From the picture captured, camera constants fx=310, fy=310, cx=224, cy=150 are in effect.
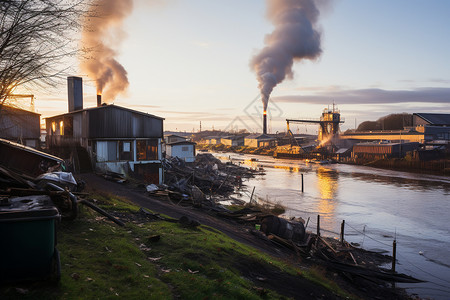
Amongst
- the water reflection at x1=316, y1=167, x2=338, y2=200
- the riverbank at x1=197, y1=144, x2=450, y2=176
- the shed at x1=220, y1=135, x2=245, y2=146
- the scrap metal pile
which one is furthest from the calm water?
the shed at x1=220, y1=135, x2=245, y2=146

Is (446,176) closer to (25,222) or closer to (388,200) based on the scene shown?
(388,200)

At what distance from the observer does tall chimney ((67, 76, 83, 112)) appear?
33000mm

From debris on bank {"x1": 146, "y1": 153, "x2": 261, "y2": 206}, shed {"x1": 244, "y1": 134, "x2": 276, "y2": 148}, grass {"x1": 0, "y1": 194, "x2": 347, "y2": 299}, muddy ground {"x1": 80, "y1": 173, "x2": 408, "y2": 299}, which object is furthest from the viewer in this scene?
shed {"x1": 244, "y1": 134, "x2": 276, "y2": 148}

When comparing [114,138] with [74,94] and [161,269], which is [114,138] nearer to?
[74,94]

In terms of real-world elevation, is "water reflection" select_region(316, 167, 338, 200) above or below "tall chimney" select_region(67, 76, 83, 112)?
below

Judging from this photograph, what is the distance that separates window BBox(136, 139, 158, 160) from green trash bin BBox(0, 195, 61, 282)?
25124 millimetres

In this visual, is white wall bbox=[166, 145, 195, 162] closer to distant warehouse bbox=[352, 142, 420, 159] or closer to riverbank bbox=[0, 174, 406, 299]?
riverbank bbox=[0, 174, 406, 299]

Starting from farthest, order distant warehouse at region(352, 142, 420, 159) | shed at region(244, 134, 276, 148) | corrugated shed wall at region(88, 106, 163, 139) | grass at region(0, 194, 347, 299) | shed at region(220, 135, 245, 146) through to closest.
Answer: shed at region(220, 135, 245, 146) < shed at region(244, 134, 276, 148) < distant warehouse at region(352, 142, 420, 159) < corrugated shed wall at region(88, 106, 163, 139) < grass at region(0, 194, 347, 299)

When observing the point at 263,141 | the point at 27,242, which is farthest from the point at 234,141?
the point at 27,242

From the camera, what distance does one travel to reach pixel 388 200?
1298 inches

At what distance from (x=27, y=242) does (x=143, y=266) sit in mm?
3146

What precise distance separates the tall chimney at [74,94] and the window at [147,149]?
8.72m

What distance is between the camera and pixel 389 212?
91.3 feet

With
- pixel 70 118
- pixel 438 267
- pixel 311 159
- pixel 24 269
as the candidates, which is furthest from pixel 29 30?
pixel 311 159
